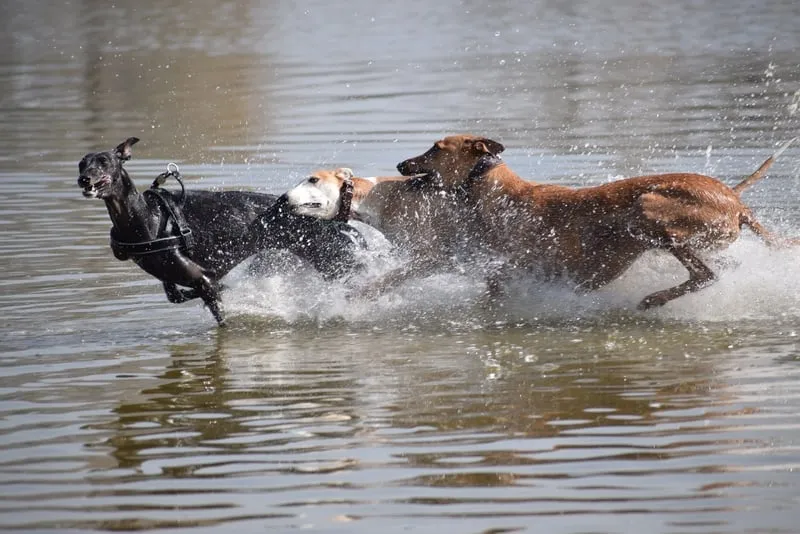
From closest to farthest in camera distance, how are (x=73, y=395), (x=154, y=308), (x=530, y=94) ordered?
(x=73, y=395) < (x=154, y=308) < (x=530, y=94)

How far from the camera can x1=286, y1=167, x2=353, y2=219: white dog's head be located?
8.91 metres

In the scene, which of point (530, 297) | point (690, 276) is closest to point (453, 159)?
point (530, 297)

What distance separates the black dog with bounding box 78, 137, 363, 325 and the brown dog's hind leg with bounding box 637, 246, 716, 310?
2151 mm

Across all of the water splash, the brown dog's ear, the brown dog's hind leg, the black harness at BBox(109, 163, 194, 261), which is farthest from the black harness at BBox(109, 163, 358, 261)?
the brown dog's hind leg

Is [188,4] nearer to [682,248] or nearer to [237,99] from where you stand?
[237,99]

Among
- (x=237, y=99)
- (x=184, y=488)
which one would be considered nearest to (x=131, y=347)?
(x=184, y=488)

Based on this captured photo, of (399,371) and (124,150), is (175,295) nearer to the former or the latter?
(124,150)

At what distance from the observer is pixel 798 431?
6090 millimetres

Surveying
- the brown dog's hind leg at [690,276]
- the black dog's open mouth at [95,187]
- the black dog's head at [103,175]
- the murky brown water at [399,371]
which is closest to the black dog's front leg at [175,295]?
the murky brown water at [399,371]

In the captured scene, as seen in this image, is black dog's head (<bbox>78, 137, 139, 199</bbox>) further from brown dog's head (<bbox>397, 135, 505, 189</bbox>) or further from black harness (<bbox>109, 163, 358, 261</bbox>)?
brown dog's head (<bbox>397, 135, 505, 189</bbox>)

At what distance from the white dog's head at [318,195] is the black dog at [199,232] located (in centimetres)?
16

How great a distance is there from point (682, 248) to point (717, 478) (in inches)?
127

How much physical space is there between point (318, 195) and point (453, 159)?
3.08 feet

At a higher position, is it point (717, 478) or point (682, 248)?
point (682, 248)
